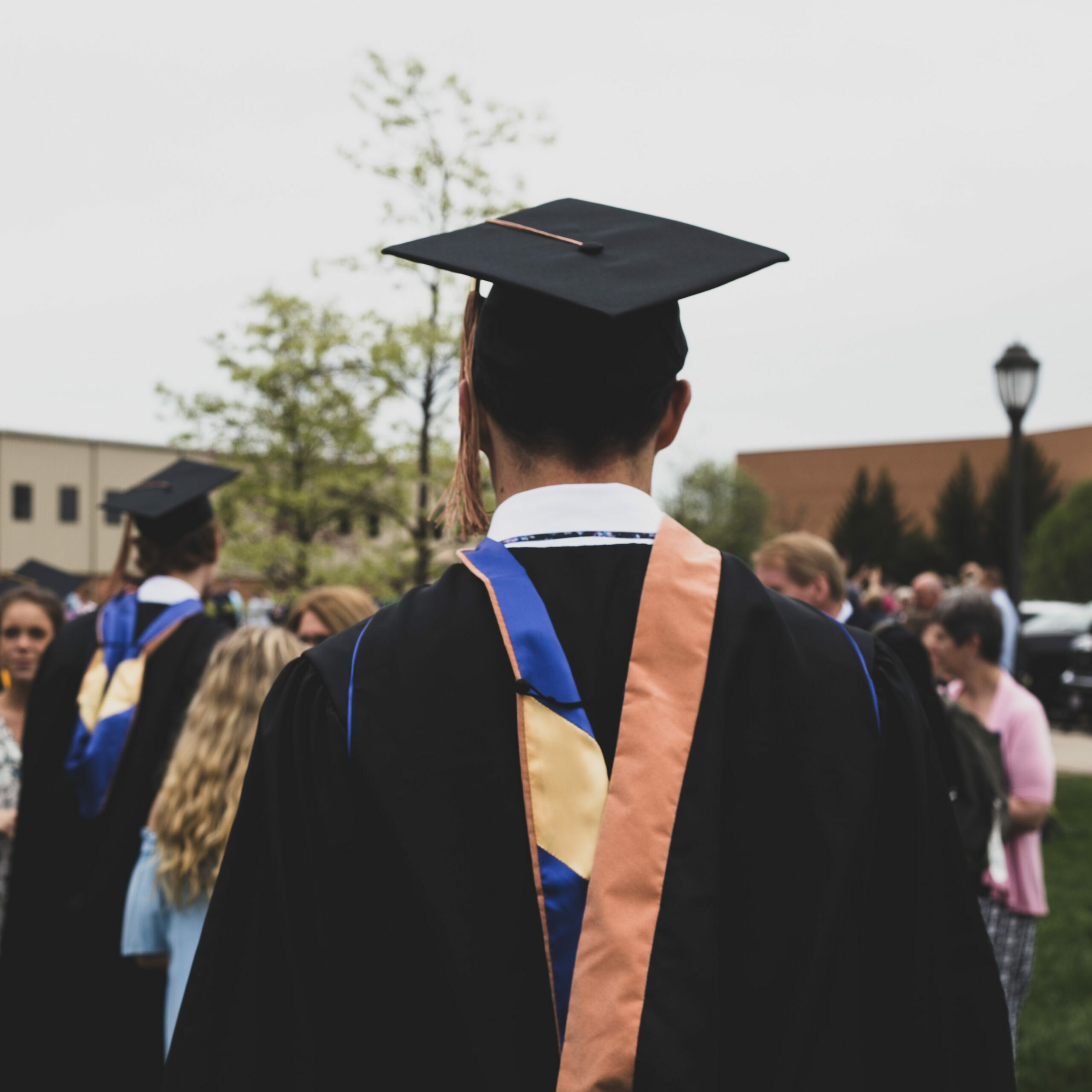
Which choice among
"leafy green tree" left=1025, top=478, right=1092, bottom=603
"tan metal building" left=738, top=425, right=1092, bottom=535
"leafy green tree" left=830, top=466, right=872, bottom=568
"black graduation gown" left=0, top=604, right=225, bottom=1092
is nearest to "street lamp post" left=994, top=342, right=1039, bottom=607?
"black graduation gown" left=0, top=604, right=225, bottom=1092

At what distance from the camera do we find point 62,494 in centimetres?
4416

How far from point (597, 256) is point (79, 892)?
2937 mm

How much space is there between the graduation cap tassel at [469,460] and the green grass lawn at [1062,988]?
389 centimetres

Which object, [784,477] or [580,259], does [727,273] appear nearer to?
[580,259]

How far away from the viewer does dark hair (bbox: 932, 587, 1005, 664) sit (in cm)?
406

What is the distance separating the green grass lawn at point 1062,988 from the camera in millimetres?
4473

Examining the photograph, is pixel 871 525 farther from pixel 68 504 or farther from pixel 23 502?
pixel 23 502

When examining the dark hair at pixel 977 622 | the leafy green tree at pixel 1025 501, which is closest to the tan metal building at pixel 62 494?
the leafy green tree at pixel 1025 501

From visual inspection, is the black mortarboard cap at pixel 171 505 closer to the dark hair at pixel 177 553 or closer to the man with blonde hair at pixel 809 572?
the dark hair at pixel 177 553

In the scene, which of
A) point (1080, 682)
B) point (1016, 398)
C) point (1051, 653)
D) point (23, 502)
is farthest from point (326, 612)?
point (23, 502)

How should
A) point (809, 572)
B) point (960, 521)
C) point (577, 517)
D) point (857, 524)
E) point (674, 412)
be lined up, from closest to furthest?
1. point (577, 517)
2. point (674, 412)
3. point (809, 572)
4. point (960, 521)
5. point (857, 524)

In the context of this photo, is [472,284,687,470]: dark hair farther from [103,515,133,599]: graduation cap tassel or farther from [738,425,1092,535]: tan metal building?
[738,425,1092,535]: tan metal building

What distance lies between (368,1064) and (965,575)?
12932 mm

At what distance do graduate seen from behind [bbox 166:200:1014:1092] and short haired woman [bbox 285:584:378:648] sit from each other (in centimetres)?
269
